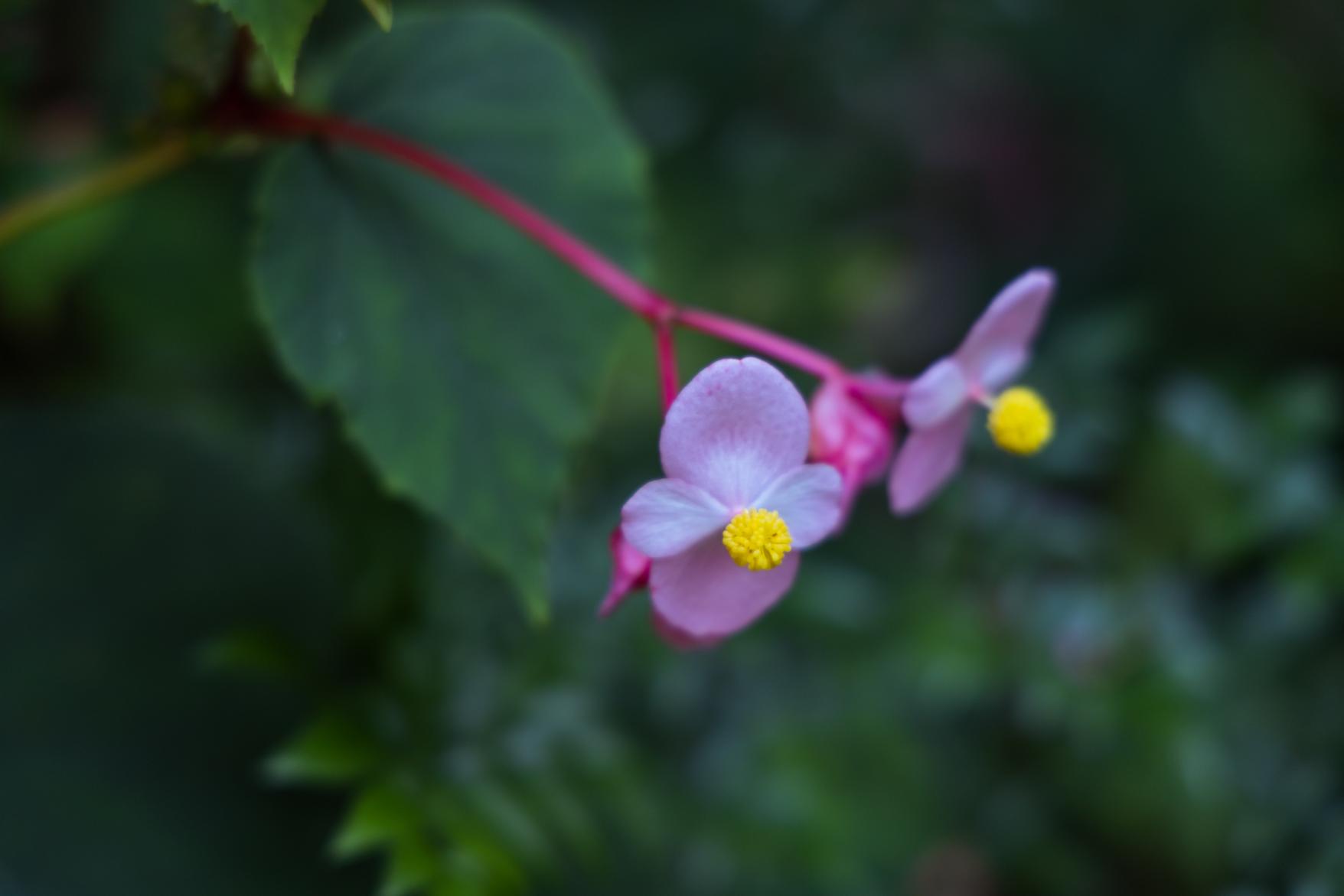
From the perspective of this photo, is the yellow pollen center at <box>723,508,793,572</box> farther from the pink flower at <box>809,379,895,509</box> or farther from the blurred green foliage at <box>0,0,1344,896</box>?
the blurred green foliage at <box>0,0,1344,896</box>

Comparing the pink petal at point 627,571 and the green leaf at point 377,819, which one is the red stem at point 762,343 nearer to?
the pink petal at point 627,571

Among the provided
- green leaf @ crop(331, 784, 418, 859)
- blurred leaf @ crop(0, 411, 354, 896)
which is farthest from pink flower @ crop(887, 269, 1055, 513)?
blurred leaf @ crop(0, 411, 354, 896)

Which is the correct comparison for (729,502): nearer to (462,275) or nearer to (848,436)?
(848,436)

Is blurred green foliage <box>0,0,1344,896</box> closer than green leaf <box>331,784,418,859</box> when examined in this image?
No

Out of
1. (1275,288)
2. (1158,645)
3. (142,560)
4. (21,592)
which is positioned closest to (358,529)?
(142,560)

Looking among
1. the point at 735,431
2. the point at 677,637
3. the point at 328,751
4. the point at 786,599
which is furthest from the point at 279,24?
the point at 786,599
